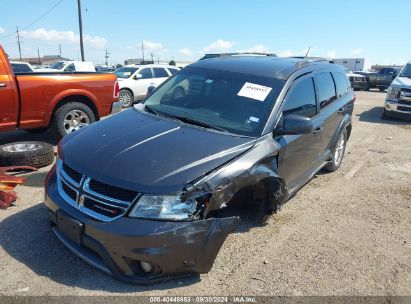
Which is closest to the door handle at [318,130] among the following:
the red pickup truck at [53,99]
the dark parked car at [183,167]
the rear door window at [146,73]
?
the dark parked car at [183,167]

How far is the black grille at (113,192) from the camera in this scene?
2.74m

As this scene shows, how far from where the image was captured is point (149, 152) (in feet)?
10.1

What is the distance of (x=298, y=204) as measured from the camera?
4.82m

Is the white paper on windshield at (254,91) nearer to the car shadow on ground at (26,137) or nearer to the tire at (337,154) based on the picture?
the tire at (337,154)

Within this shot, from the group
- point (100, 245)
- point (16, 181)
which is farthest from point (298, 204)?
point (16, 181)

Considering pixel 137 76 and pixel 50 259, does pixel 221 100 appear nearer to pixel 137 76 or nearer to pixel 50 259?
pixel 50 259

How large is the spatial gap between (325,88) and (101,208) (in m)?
3.61

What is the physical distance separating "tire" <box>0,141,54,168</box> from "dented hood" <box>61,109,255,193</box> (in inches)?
85.7

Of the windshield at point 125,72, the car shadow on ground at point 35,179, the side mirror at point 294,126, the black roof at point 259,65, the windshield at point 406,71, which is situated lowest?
the car shadow on ground at point 35,179

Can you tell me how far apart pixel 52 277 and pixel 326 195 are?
371 cm

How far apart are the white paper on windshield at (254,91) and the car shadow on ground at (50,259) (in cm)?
191

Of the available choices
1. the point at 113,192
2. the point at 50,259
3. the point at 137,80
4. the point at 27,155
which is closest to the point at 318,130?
the point at 113,192

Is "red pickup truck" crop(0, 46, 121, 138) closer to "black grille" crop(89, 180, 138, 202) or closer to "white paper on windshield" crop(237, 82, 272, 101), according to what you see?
"white paper on windshield" crop(237, 82, 272, 101)

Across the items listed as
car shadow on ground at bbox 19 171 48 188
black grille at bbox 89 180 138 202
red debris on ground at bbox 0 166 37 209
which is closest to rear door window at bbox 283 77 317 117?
black grille at bbox 89 180 138 202
